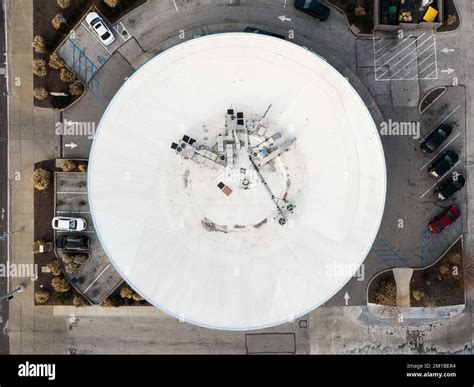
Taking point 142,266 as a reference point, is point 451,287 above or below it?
below

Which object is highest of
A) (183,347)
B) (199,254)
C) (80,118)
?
(80,118)

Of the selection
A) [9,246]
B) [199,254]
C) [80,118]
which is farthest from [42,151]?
[199,254]

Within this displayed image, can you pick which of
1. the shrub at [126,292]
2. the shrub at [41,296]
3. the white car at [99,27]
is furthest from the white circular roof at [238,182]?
the shrub at [41,296]

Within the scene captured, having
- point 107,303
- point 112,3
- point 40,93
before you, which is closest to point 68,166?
point 40,93

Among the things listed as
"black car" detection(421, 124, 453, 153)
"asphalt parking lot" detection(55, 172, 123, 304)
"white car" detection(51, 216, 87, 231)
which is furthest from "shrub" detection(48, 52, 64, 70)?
"black car" detection(421, 124, 453, 153)

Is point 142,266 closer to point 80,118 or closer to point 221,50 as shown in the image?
point 80,118

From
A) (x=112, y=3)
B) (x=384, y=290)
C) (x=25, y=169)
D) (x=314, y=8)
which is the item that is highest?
(x=112, y=3)

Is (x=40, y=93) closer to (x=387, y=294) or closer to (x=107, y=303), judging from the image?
(x=107, y=303)
